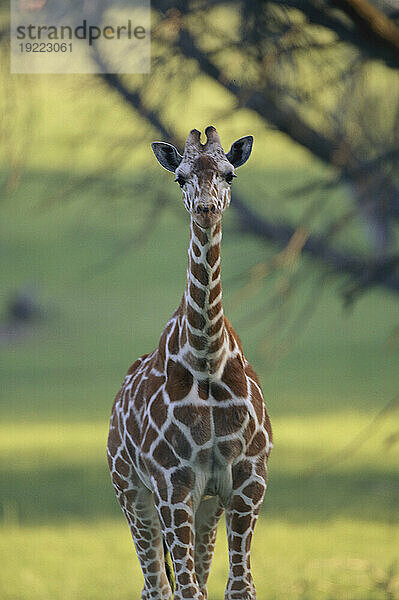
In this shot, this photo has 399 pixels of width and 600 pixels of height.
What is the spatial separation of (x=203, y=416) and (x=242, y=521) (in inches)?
8.0

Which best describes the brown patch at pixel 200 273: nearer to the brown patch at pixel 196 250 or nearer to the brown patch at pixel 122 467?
the brown patch at pixel 196 250

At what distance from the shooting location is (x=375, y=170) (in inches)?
120

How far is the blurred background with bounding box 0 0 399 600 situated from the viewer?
2.95 metres

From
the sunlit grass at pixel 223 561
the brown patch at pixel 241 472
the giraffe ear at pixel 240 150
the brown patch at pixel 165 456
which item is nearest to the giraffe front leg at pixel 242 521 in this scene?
the brown patch at pixel 241 472

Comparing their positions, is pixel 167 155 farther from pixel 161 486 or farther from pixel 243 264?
pixel 243 264

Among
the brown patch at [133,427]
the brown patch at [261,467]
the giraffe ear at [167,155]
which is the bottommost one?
the brown patch at [261,467]

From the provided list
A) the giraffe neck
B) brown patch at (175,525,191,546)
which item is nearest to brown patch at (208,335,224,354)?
the giraffe neck

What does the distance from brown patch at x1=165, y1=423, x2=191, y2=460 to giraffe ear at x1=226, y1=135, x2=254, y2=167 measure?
0.49 meters

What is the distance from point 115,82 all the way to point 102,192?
41 centimetres

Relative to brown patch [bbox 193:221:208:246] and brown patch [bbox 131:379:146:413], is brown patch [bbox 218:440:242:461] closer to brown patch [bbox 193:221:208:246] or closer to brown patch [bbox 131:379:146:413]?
brown patch [bbox 131:379:146:413]

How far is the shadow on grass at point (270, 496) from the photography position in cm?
319

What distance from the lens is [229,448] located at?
1.66 meters

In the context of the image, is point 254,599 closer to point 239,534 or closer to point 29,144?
point 239,534

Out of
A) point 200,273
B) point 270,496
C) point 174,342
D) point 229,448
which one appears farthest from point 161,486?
point 270,496
